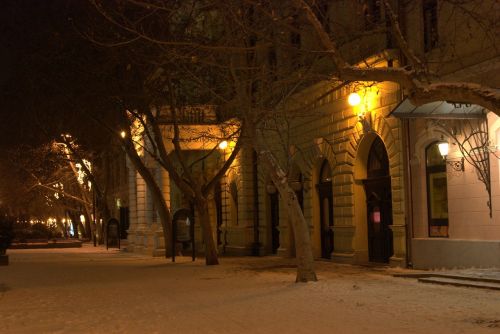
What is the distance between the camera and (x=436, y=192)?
19.4 metres

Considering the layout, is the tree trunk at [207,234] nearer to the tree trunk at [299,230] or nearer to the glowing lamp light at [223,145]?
the glowing lamp light at [223,145]

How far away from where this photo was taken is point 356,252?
2298cm

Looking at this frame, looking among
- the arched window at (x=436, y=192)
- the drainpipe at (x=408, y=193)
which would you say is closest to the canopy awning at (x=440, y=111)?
the arched window at (x=436, y=192)

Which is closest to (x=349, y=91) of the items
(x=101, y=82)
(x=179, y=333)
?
(x=101, y=82)

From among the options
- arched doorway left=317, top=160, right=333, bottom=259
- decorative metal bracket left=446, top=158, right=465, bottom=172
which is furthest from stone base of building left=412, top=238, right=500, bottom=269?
arched doorway left=317, top=160, right=333, bottom=259

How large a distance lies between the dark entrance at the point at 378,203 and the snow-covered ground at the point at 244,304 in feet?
6.60

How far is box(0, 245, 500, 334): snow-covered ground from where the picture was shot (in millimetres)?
10695

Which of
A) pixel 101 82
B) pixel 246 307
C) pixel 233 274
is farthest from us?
pixel 101 82

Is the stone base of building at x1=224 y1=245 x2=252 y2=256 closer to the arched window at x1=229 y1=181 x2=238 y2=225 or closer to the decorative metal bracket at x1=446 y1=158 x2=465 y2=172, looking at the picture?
the arched window at x1=229 y1=181 x2=238 y2=225

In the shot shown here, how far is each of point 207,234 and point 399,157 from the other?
7.23m

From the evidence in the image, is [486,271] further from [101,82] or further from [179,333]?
[101,82]

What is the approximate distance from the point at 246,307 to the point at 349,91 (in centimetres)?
1143

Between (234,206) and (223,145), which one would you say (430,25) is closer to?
(223,145)

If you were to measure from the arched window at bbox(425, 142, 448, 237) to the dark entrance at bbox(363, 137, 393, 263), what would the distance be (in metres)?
2.26
